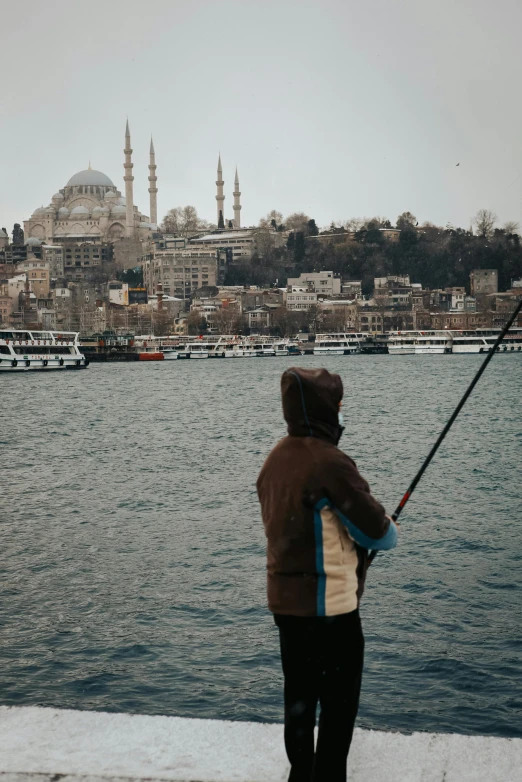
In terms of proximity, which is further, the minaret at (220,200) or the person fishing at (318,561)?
the minaret at (220,200)

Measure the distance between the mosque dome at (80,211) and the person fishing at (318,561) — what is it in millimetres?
113580

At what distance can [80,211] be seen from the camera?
11225cm

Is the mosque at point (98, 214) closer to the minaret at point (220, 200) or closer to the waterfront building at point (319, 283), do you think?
the minaret at point (220, 200)

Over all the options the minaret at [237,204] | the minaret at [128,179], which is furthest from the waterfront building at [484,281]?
the minaret at [128,179]

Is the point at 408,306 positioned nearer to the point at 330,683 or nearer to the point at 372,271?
the point at 372,271

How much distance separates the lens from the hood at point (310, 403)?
77.2 inches

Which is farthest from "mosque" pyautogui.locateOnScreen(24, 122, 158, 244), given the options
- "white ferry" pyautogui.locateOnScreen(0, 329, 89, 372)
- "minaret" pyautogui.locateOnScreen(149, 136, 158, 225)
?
"white ferry" pyautogui.locateOnScreen(0, 329, 89, 372)

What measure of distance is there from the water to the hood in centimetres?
253

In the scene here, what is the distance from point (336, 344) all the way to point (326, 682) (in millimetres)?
72800

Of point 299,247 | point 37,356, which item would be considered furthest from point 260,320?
point 37,356

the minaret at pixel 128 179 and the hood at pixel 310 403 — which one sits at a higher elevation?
the minaret at pixel 128 179

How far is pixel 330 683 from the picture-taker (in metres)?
1.98

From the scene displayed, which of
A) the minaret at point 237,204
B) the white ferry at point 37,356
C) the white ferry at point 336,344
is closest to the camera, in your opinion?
the white ferry at point 37,356

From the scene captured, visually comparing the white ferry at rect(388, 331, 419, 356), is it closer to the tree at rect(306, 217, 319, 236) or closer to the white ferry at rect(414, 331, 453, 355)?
the white ferry at rect(414, 331, 453, 355)
